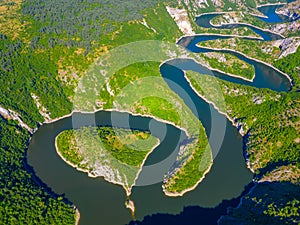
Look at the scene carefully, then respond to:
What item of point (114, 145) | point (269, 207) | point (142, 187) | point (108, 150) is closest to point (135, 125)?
point (114, 145)

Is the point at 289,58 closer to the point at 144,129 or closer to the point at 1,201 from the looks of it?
the point at 144,129

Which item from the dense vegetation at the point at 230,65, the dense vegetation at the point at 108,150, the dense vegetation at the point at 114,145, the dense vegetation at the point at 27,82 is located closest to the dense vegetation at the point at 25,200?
the dense vegetation at the point at 114,145

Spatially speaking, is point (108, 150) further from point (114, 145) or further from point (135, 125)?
point (135, 125)

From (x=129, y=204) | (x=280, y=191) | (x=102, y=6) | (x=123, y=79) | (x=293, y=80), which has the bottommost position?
(x=293, y=80)

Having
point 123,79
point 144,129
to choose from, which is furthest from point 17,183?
point 123,79

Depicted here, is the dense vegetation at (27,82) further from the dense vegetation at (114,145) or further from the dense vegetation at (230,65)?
the dense vegetation at (230,65)

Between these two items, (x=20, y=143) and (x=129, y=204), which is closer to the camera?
(x=129, y=204)

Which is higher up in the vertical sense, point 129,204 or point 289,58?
point 129,204
